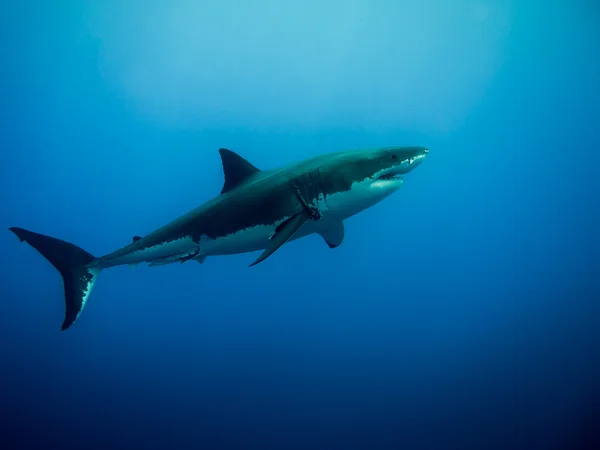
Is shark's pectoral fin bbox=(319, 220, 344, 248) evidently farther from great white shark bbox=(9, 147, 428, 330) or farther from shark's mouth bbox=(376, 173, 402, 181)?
shark's mouth bbox=(376, 173, 402, 181)

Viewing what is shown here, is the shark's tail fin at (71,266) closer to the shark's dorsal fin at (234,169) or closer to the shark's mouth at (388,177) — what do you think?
the shark's dorsal fin at (234,169)

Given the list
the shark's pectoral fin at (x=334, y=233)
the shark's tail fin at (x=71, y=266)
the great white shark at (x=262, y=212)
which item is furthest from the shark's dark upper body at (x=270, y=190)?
the shark's pectoral fin at (x=334, y=233)

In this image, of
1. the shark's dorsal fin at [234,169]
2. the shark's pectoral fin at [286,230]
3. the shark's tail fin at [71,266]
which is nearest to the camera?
the shark's pectoral fin at [286,230]

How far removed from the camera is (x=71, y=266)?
5.38 metres

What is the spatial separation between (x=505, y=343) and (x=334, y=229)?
2096cm

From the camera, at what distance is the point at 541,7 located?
19.5 meters

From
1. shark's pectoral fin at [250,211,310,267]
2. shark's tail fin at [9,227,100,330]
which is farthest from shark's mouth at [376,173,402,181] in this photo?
shark's tail fin at [9,227,100,330]

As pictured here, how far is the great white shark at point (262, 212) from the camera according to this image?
12.7 ft

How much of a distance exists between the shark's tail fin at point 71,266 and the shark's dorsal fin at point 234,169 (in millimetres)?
2744

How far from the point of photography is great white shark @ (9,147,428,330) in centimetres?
386

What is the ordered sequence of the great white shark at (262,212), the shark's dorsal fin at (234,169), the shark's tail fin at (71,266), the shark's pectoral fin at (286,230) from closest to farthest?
the shark's pectoral fin at (286,230), the great white shark at (262,212), the shark's dorsal fin at (234,169), the shark's tail fin at (71,266)

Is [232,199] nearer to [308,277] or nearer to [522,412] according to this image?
[522,412]

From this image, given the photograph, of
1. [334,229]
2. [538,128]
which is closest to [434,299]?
[538,128]

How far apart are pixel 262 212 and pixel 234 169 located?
3.27ft
